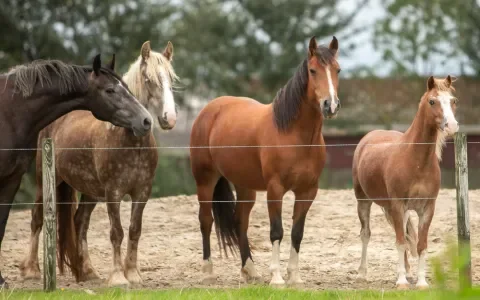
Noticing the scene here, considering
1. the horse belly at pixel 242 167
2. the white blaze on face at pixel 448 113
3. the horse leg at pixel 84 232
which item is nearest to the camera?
the white blaze on face at pixel 448 113

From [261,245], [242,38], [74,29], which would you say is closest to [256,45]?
[242,38]

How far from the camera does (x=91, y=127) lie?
780 centimetres

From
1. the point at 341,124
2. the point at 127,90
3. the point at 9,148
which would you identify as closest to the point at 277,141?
the point at 127,90

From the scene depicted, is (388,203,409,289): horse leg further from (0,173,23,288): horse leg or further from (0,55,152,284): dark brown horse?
(0,173,23,288): horse leg

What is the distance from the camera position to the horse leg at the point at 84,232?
8.02 metres

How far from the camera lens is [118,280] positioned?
7.16 meters

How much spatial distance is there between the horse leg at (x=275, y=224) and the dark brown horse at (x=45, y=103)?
1248 millimetres

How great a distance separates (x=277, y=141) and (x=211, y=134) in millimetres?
1049

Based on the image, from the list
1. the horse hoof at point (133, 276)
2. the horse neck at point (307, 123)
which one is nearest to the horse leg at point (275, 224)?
Result: the horse neck at point (307, 123)

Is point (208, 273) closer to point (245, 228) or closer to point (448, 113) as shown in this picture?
point (245, 228)

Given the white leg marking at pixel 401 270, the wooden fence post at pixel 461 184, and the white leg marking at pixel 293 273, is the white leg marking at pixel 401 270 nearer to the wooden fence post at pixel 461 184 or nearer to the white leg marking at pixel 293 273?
the wooden fence post at pixel 461 184

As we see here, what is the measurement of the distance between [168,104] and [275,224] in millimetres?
1440

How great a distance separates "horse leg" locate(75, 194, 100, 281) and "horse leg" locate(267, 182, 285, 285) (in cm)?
196

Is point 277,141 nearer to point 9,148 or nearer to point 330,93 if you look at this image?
point 330,93
